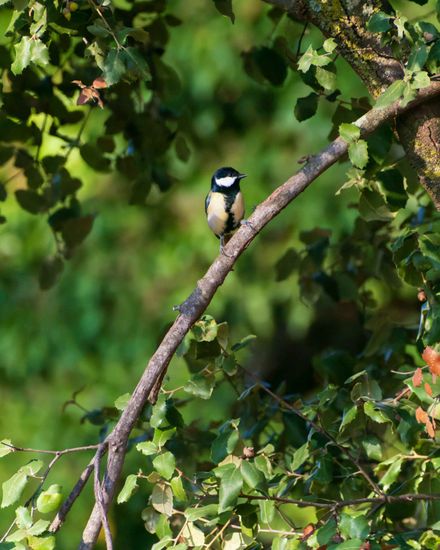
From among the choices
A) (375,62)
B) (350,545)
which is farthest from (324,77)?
(350,545)

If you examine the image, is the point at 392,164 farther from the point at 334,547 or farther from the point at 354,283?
the point at 334,547

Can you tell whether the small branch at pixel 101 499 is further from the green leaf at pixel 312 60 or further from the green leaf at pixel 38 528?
the green leaf at pixel 312 60

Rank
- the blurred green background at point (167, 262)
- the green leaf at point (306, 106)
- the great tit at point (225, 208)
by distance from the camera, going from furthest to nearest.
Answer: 1. the blurred green background at point (167, 262)
2. the great tit at point (225, 208)
3. the green leaf at point (306, 106)

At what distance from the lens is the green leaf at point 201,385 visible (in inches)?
54.0

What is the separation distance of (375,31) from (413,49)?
2.1 inches

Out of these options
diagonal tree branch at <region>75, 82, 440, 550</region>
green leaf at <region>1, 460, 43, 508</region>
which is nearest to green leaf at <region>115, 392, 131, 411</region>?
diagonal tree branch at <region>75, 82, 440, 550</region>

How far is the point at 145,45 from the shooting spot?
75.0 inches

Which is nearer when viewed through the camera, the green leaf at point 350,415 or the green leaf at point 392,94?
the green leaf at point 392,94

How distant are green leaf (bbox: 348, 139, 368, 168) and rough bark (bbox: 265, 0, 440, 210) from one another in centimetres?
10

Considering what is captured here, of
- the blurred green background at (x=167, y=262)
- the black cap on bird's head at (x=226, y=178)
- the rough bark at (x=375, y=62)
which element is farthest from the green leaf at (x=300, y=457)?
the blurred green background at (x=167, y=262)

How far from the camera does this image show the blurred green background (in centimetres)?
305

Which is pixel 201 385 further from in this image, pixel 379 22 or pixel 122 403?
pixel 379 22

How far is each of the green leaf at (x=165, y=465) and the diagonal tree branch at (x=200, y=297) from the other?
0.05 meters

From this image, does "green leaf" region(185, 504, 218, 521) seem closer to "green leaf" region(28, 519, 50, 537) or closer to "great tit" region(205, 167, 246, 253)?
"green leaf" region(28, 519, 50, 537)
